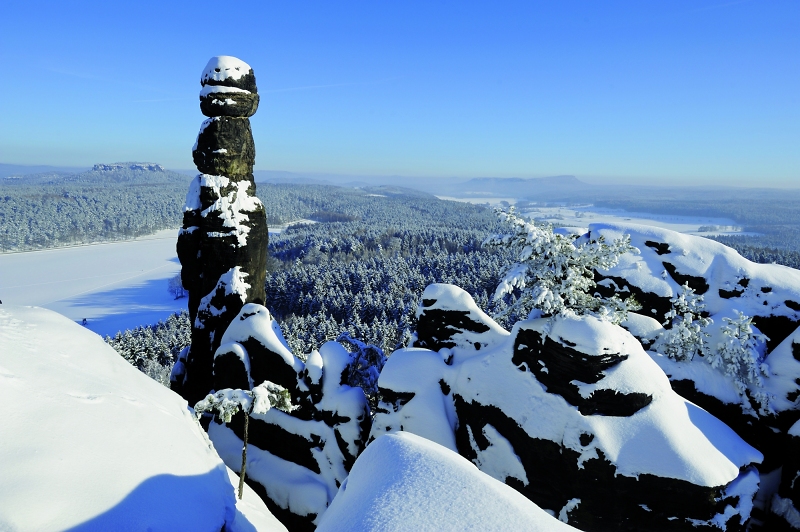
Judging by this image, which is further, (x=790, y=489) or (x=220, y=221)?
(x=220, y=221)

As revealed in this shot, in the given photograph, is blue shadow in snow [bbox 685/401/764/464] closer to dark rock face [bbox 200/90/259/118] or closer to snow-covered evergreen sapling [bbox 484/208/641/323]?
snow-covered evergreen sapling [bbox 484/208/641/323]

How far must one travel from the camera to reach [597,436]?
14.6 metres

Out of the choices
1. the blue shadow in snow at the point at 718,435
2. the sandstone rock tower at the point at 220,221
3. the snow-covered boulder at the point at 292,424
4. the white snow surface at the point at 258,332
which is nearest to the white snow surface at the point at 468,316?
the snow-covered boulder at the point at 292,424

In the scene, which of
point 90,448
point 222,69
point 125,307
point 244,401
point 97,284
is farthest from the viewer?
point 97,284

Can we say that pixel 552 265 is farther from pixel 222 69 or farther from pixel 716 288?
pixel 222 69

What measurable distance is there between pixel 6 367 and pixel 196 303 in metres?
14.9

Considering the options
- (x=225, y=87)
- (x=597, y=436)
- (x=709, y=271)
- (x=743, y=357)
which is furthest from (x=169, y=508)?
(x=709, y=271)

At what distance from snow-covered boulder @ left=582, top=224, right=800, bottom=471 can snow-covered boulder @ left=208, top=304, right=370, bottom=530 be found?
14.3m

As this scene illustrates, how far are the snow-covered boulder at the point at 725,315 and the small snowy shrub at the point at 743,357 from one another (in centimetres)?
5

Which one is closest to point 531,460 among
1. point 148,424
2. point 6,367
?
point 148,424

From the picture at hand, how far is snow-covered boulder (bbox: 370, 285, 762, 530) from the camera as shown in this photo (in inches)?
558

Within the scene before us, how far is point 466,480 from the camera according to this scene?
6691 mm

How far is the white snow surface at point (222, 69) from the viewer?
20188mm

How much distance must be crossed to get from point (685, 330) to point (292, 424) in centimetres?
1808
